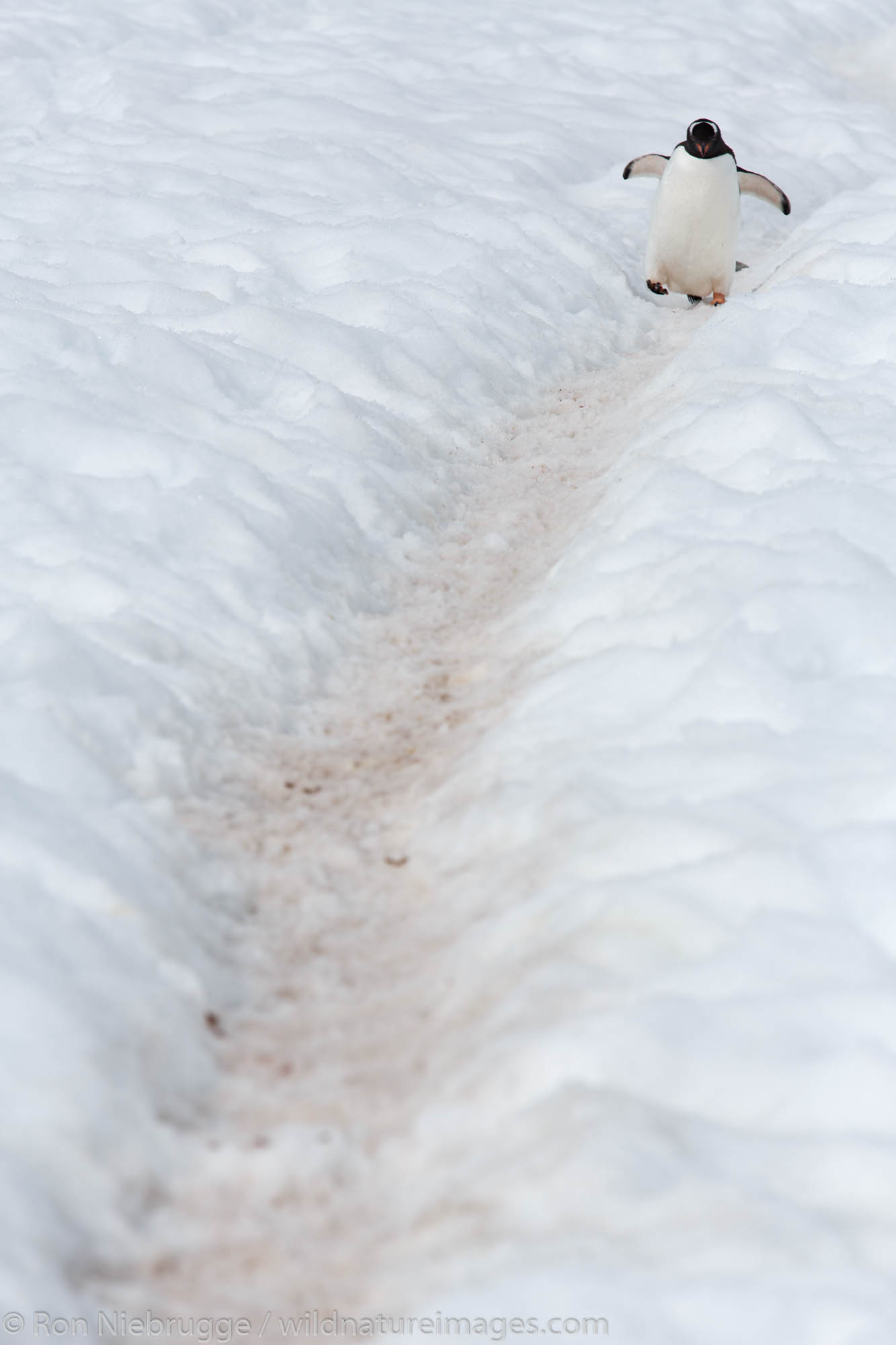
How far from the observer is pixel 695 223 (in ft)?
22.5

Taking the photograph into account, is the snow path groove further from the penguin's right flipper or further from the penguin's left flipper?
the penguin's right flipper

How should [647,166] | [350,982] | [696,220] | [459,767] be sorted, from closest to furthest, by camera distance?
[350,982] < [459,767] < [696,220] < [647,166]

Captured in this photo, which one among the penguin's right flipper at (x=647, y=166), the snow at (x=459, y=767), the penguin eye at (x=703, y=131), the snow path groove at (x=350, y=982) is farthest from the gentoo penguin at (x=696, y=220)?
the snow path groove at (x=350, y=982)

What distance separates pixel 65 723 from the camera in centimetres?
290

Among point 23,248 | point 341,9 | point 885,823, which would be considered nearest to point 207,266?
point 23,248

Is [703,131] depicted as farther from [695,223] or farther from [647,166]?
[647,166]

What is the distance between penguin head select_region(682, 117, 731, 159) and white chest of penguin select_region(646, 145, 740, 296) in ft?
0.08

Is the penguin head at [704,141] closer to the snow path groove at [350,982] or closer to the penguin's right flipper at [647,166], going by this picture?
the penguin's right flipper at [647,166]

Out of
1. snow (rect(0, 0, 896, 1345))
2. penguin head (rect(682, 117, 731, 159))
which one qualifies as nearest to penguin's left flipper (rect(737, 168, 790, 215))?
penguin head (rect(682, 117, 731, 159))

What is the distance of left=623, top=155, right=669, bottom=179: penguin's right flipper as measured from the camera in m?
7.77

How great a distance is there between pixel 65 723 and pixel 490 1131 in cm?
143

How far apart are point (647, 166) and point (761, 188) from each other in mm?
741

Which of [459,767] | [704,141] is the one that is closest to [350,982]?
[459,767]

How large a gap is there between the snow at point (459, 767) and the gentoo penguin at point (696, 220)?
27cm
